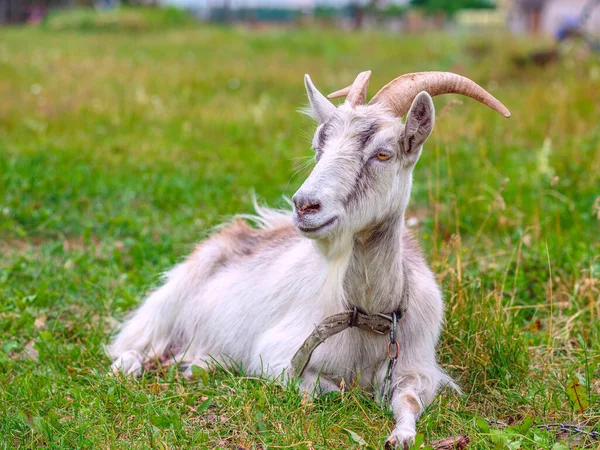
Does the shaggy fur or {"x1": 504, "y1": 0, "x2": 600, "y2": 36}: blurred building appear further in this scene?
{"x1": 504, "y1": 0, "x2": 600, "y2": 36}: blurred building

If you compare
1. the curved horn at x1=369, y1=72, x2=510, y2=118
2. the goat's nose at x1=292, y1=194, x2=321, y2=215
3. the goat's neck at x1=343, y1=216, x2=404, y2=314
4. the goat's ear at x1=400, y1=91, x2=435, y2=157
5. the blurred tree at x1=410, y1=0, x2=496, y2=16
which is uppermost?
the blurred tree at x1=410, y1=0, x2=496, y2=16

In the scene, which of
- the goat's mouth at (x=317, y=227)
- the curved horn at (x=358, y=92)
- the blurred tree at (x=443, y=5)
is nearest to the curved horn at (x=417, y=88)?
the curved horn at (x=358, y=92)

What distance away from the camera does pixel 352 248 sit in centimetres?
328

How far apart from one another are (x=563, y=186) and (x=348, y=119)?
362cm

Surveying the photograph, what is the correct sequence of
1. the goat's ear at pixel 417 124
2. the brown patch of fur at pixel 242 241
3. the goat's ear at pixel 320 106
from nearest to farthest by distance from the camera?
the goat's ear at pixel 417 124 < the goat's ear at pixel 320 106 < the brown patch of fur at pixel 242 241

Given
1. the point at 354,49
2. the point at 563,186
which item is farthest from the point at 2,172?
the point at 354,49

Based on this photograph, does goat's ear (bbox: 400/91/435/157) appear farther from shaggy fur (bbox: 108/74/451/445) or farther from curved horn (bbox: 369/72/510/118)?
curved horn (bbox: 369/72/510/118)

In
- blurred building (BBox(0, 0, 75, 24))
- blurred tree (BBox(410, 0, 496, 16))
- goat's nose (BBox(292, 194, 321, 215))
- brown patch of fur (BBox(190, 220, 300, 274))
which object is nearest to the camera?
goat's nose (BBox(292, 194, 321, 215))

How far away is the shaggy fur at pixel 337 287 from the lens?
3.10 m

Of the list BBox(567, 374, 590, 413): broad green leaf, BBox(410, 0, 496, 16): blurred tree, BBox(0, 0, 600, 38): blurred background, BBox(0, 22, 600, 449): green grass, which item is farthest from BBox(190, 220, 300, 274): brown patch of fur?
BBox(410, 0, 496, 16): blurred tree

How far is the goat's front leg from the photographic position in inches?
118

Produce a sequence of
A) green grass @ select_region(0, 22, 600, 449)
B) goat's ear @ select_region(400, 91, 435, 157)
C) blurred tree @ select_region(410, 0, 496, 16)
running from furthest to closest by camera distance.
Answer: blurred tree @ select_region(410, 0, 496, 16) < green grass @ select_region(0, 22, 600, 449) < goat's ear @ select_region(400, 91, 435, 157)

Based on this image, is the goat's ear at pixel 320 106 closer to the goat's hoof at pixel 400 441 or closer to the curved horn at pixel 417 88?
the curved horn at pixel 417 88

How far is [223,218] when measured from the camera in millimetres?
5891
